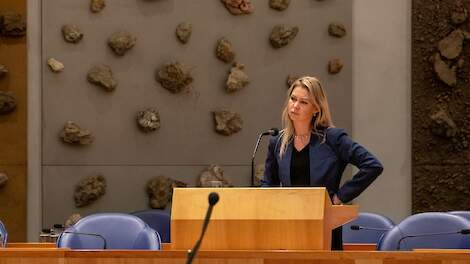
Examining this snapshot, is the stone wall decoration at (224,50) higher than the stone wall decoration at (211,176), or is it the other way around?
the stone wall decoration at (224,50)

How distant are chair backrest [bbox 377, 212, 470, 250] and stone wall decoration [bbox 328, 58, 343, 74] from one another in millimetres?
2376

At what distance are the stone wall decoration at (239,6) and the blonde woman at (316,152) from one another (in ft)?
9.34

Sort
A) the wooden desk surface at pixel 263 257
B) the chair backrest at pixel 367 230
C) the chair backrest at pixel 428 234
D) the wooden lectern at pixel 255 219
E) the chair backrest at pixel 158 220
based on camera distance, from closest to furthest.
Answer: the wooden desk surface at pixel 263 257, the wooden lectern at pixel 255 219, the chair backrest at pixel 428 234, the chair backrest at pixel 367 230, the chair backrest at pixel 158 220

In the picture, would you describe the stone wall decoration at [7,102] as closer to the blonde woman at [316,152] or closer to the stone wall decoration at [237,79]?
the stone wall decoration at [237,79]

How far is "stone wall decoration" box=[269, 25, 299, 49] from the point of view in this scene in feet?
23.6

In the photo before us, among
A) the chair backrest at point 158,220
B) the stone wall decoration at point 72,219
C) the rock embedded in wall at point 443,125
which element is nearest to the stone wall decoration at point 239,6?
the rock embedded in wall at point 443,125

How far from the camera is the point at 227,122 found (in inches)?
282

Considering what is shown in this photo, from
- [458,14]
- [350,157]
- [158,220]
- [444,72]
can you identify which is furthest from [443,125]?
[350,157]

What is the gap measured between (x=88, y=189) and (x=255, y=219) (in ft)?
12.7

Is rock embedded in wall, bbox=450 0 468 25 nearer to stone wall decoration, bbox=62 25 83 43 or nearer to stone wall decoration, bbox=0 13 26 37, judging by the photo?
stone wall decoration, bbox=62 25 83 43

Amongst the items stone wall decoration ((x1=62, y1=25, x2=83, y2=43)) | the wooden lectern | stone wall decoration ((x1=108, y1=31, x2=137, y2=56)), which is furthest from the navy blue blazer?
stone wall decoration ((x1=62, y1=25, x2=83, y2=43))

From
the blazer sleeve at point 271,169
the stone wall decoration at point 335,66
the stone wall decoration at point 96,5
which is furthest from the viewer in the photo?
the stone wall decoration at point 335,66

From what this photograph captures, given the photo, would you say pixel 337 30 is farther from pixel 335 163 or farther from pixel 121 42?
pixel 335 163

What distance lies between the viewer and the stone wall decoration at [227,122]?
281 inches
